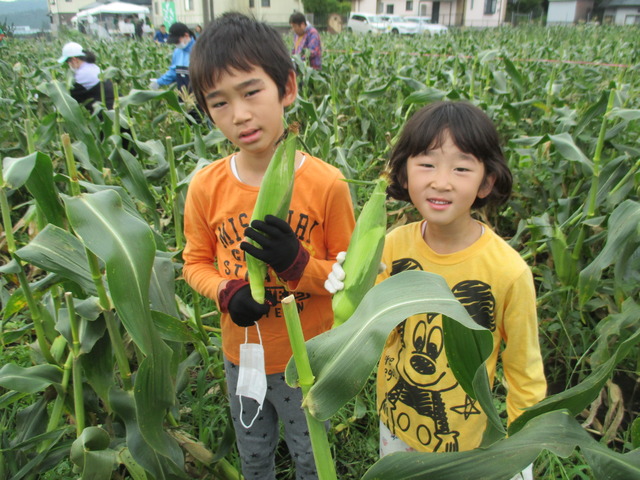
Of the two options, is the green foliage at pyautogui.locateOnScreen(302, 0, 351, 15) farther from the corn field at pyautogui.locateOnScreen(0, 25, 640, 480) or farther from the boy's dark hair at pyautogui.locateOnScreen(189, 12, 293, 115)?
the boy's dark hair at pyautogui.locateOnScreen(189, 12, 293, 115)

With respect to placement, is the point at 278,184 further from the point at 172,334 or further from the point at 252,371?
the point at 172,334

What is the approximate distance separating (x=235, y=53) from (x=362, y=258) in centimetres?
69

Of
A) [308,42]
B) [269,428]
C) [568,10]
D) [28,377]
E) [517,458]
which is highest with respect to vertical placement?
[568,10]

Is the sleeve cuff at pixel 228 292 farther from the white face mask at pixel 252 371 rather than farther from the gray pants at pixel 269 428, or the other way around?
the gray pants at pixel 269 428

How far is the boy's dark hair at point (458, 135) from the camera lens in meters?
1.20

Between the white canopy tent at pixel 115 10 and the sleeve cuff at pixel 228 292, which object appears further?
the white canopy tent at pixel 115 10

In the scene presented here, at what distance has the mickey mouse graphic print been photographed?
123cm

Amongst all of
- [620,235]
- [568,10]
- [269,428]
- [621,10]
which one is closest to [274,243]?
[269,428]

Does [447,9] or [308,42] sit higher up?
[447,9]

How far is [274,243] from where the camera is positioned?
0.96 m

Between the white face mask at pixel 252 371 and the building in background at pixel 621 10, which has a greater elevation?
the building in background at pixel 621 10

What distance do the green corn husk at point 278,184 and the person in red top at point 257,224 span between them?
31 mm

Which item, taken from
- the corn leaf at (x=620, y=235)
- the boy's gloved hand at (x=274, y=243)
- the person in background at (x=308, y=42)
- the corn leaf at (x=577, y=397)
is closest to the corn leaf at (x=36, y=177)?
the boy's gloved hand at (x=274, y=243)

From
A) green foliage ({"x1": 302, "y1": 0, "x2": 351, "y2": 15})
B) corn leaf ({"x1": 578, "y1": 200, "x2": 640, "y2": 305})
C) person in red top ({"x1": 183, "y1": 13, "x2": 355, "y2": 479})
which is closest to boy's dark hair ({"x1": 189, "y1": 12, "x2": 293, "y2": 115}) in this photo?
person in red top ({"x1": 183, "y1": 13, "x2": 355, "y2": 479})
